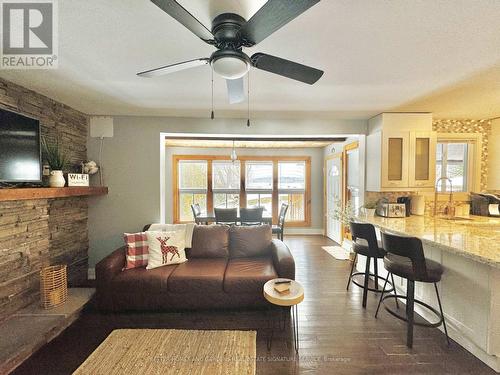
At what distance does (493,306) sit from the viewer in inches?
67.9

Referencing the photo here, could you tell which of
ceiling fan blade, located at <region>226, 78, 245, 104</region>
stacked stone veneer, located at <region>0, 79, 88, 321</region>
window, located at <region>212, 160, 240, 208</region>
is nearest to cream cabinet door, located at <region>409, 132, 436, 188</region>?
ceiling fan blade, located at <region>226, 78, 245, 104</region>

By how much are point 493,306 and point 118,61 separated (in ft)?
11.7

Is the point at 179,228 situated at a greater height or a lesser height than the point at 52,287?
greater

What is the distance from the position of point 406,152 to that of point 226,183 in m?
3.99

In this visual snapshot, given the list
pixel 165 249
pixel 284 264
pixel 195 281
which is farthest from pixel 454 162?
pixel 165 249

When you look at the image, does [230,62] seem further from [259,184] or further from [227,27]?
[259,184]

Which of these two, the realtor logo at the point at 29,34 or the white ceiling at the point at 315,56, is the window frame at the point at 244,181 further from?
the realtor logo at the point at 29,34

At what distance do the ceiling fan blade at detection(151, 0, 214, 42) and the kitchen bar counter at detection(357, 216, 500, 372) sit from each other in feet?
7.79

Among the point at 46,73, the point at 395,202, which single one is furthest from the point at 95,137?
the point at 395,202

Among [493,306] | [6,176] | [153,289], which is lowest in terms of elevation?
[153,289]

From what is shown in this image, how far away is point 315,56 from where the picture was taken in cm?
178

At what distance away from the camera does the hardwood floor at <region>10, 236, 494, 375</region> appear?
1.75 metres

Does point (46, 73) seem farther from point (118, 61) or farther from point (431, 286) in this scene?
point (431, 286)

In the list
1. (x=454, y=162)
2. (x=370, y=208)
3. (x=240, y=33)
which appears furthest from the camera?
(x=454, y=162)
